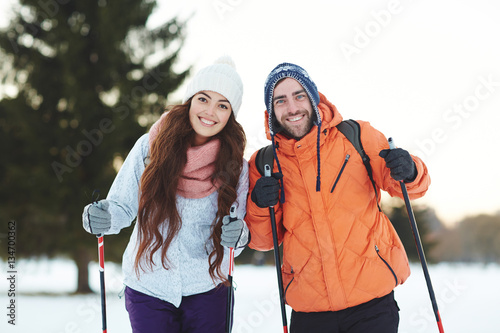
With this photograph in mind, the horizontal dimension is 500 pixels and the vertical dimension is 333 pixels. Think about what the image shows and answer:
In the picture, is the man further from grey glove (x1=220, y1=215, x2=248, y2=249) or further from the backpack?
grey glove (x1=220, y1=215, x2=248, y2=249)

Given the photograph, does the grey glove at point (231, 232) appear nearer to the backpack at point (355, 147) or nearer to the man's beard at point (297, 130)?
the backpack at point (355, 147)

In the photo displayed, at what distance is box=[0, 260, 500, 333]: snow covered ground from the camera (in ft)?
19.0

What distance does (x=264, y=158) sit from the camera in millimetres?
2945

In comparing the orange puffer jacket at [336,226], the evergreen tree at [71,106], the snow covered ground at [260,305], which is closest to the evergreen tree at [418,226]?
the snow covered ground at [260,305]

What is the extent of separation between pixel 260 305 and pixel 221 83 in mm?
5068

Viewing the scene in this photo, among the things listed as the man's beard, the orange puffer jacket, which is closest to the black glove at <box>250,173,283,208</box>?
the orange puffer jacket

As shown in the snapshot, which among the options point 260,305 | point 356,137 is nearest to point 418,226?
point 260,305

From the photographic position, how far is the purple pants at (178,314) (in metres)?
2.58

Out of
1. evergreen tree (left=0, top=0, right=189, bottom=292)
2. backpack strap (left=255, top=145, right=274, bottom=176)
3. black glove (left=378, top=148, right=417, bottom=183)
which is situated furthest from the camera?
evergreen tree (left=0, top=0, right=189, bottom=292)

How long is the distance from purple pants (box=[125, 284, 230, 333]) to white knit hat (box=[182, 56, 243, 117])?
141 centimetres

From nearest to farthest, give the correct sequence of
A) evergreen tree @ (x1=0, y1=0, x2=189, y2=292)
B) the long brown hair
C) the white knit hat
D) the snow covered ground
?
the long brown hair
the white knit hat
the snow covered ground
evergreen tree @ (x1=0, y1=0, x2=189, y2=292)

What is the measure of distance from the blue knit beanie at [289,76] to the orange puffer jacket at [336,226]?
15 centimetres

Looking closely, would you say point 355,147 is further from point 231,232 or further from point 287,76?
point 231,232

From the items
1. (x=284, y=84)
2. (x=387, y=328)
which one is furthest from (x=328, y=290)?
(x=284, y=84)
